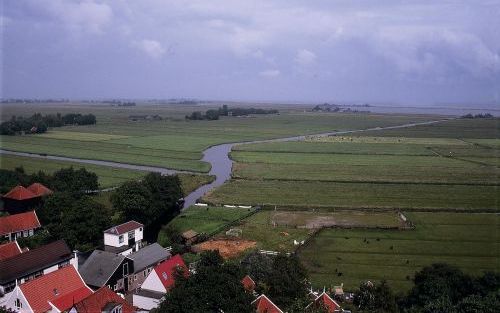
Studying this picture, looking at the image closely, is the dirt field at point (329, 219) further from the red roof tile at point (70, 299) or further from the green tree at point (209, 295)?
the green tree at point (209, 295)

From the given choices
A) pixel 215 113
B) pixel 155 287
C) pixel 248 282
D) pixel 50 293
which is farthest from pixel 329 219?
pixel 215 113

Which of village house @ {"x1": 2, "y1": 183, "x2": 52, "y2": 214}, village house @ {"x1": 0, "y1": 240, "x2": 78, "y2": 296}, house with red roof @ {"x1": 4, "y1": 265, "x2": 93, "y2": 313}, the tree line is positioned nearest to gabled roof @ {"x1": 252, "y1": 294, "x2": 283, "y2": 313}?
house with red roof @ {"x1": 4, "y1": 265, "x2": 93, "y2": 313}

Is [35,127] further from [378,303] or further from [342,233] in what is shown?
[378,303]

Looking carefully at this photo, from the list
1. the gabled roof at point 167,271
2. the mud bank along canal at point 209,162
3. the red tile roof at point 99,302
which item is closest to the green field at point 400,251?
the gabled roof at point 167,271

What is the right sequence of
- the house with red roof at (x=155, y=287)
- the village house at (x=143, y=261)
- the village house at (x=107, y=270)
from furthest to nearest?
the village house at (x=143, y=261) → the village house at (x=107, y=270) → the house with red roof at (x=155, y=287)

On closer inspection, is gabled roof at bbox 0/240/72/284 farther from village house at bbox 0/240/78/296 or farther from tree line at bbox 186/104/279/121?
tree line at bbox 186/104/279/121

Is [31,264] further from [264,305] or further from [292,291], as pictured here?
[292,291]
